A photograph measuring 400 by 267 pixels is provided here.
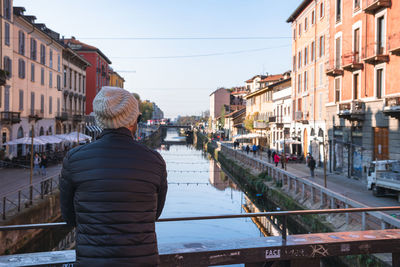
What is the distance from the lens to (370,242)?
12.6 feet

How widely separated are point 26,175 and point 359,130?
18.4m

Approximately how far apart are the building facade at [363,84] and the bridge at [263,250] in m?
15.1

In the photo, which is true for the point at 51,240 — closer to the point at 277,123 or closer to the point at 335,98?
the point at 335,98

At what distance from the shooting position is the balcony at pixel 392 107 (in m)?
17.1

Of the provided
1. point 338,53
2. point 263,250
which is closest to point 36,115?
point 338,53

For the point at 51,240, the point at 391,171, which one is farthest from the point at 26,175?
the point at 391,171

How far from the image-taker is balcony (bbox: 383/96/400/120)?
17.1 metres

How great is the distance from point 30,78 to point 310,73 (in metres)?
23.1

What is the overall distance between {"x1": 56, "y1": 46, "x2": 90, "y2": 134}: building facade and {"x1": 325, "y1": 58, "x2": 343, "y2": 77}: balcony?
23.9m

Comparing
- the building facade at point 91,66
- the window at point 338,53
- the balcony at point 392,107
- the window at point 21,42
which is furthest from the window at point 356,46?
the building facade at point 91,66

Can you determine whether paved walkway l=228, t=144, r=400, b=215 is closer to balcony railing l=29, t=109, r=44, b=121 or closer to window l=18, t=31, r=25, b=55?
balcony railing l=29, t=109, r=44, b=121

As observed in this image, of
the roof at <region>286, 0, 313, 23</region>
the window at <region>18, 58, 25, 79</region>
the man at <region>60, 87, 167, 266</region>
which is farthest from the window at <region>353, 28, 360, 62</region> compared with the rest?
the window at <region>18, 58, 25, 79</region>

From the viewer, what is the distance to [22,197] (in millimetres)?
15086

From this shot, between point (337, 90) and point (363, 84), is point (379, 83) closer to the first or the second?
point (363, 84)
